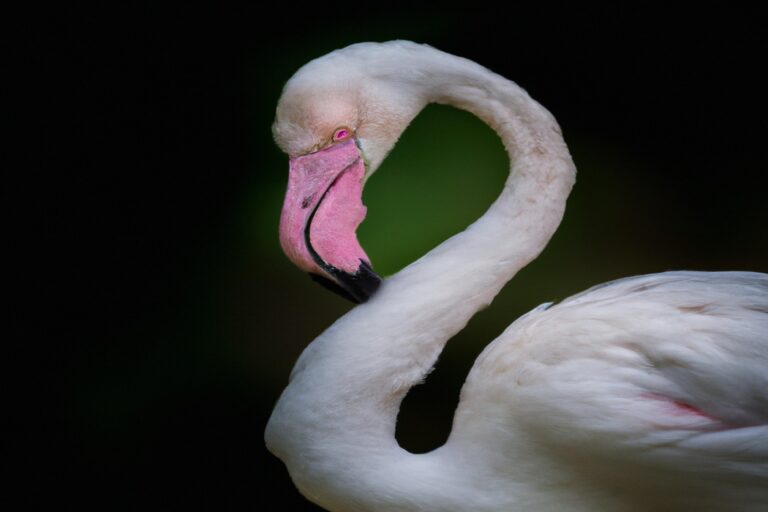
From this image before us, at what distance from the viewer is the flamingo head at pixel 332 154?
1.55 metres

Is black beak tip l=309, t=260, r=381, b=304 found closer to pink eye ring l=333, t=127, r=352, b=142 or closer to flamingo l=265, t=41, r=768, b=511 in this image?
flamingo l=265, t=41, r=768, b=511

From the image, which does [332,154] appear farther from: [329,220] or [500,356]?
[500,356]

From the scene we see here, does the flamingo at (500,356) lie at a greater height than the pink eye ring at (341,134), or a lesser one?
lesser

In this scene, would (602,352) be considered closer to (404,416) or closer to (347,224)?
(347,224)

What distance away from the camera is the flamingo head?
1.55m

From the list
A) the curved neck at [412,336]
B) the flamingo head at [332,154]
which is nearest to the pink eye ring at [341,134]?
the flamingo head at [332,154]

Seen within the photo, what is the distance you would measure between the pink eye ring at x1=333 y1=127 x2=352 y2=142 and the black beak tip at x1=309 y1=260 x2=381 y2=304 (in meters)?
0.24

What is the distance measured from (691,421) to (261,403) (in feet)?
5.44

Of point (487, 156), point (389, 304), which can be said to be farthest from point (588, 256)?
point (389, 304)

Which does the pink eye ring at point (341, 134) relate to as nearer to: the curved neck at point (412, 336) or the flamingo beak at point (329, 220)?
the flamingo beak at point (329, 220)

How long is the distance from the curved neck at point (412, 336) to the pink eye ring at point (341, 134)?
170 millimetres

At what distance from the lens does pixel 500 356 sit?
1532 mm

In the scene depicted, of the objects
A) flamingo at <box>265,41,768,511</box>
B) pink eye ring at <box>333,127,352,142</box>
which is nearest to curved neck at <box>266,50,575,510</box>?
flamingo at <box>265,41,768,511</box>

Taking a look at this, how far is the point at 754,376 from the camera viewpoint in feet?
4.49
